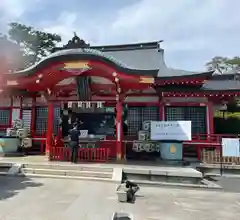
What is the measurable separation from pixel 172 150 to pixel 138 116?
124 inches

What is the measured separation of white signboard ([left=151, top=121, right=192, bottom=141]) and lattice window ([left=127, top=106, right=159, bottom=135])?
1741mm

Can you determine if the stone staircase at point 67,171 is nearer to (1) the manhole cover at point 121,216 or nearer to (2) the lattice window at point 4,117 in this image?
(1) the manhole cover at point 121,216

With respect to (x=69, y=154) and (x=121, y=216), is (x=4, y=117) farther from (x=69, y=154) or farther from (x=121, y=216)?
(x=121, y=216)

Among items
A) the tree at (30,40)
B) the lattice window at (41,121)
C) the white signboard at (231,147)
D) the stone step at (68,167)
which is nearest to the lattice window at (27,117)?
the lattice window at (41,121)

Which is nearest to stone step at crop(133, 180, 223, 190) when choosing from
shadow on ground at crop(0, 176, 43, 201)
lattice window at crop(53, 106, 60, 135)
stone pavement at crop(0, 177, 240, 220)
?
stone pavement at crop(0, 177, 240, 220)

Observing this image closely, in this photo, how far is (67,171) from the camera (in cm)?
1083

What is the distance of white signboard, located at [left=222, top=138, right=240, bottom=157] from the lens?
1188 cm

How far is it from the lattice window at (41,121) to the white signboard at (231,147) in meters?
10.1

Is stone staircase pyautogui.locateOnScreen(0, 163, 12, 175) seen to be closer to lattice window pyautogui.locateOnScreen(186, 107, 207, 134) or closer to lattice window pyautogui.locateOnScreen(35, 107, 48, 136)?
lattice window pyautogui.locateOnScreen(35, 107, 48, 136)

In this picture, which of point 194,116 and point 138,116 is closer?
point 194,116

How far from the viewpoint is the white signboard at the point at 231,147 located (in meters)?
11.9

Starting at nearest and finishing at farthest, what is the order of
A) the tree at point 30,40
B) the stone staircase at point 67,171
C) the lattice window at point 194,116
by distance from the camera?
the stone staircase at point 67,171
the lattice window at point 194,116
the tree at point 30,40

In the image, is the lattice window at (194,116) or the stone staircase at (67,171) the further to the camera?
the lattice window at (194,116)

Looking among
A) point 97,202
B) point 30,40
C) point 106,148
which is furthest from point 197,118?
point 30,40
